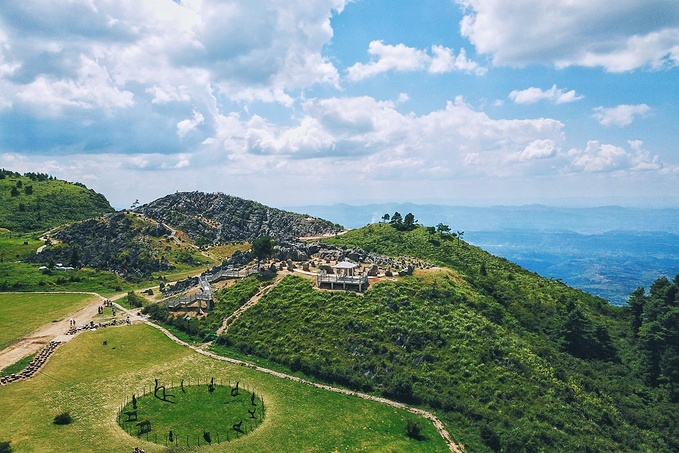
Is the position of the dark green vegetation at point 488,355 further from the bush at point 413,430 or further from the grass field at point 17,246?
the grass field at point 17,246

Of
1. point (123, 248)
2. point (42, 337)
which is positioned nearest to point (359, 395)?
point (42, 337)

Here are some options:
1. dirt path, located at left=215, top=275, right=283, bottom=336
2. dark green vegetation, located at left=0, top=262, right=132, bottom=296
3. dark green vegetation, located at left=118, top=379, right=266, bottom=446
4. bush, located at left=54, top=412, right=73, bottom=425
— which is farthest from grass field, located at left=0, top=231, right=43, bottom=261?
dark green vegetation, located at left=118, top=379, right=266, bottom=446

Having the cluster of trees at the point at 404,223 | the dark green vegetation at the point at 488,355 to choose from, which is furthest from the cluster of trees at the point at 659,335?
the cluster of trees at the point at 404,223

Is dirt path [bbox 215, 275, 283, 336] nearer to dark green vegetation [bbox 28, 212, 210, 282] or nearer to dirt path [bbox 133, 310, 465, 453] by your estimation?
dirt path [bbox 133, 310, 465, 453]

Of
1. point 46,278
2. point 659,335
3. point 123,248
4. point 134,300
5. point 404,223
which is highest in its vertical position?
point 404,223

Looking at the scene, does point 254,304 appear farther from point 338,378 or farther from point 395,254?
point 395,254

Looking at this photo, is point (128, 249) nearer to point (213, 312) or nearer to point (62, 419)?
point (213, 312)
